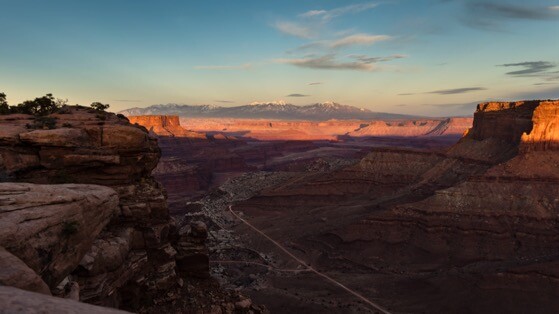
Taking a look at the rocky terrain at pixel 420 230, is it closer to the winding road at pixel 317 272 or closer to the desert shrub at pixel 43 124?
the winding road at pixel 317 272

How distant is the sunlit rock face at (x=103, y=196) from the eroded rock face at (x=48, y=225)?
81 millimetres

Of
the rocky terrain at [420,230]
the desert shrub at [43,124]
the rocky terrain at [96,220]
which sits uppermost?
the desert shrub at [43,124]

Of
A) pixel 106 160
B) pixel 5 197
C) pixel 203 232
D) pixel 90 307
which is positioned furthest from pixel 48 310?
pixel 203 232

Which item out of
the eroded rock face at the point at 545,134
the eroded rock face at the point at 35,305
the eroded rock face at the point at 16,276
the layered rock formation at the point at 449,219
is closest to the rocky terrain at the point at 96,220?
the eroded rock face at the point at 16,276

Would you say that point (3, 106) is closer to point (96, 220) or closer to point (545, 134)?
point (96, 220)

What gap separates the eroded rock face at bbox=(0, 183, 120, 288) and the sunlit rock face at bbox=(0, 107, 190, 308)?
81 mm

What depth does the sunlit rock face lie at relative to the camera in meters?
17.6

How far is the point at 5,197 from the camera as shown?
43.1 ft

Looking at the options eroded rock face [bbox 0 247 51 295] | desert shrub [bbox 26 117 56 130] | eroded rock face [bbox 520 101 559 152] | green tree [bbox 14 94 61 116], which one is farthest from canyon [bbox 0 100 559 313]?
green tree [bbox 14 94 61 116]

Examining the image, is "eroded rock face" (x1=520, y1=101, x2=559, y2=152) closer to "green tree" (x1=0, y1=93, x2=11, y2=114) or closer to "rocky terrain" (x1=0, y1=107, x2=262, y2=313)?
"rocky terrain" (x1=0, y1=107, x2=262, y2=313)

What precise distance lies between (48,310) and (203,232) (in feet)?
74.5

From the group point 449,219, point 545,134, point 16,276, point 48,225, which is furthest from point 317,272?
point 16,276

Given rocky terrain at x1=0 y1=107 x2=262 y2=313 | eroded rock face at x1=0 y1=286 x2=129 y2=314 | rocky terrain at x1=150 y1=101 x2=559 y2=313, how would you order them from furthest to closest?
rocky terrain at x1=150 y1=101 x2=559 y2=313, rocky terrain at x1=0 y1=107 x2=262 y2=313, eroded rock face at x1=0 y1=286 x2=129 y2=314

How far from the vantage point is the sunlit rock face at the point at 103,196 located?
57.8 feet
